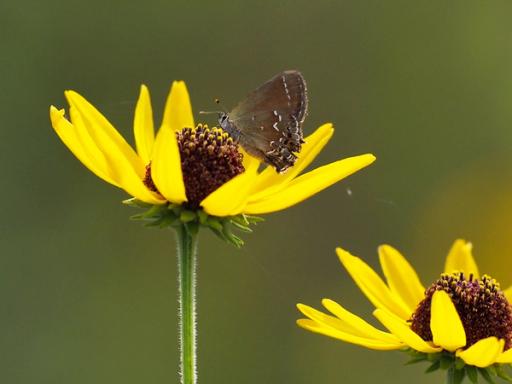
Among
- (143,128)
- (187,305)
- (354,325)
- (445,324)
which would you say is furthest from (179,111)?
(445,324)

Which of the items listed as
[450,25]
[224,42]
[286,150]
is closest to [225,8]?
[224,42]

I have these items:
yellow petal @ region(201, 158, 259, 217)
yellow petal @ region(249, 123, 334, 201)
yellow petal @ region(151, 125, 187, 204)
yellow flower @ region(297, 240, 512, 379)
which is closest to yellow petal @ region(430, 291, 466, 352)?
yellow flower @ region(297, 240, 512, 379)

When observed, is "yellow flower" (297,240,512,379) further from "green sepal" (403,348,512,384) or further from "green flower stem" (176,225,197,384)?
"green flower stem" (176,225,197,384)

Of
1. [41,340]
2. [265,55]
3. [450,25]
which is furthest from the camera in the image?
[450,25]

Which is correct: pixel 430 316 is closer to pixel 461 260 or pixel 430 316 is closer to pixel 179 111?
pixel 461 260

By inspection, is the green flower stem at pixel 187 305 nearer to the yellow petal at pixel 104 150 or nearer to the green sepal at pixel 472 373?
the yellow petal at pixel 104 150

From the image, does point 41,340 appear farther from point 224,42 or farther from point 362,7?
point 362,7
